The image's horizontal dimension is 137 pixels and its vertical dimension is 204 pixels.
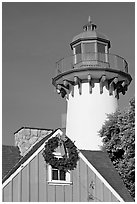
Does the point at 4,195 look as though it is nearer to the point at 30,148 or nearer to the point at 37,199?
the point at 37,199

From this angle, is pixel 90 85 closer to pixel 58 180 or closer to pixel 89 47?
pixel 89 47

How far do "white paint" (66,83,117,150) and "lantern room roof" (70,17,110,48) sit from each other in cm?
257

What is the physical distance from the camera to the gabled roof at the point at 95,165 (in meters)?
15.8

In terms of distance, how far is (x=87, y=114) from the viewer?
27359 mm

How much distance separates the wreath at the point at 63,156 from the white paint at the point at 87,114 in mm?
10510

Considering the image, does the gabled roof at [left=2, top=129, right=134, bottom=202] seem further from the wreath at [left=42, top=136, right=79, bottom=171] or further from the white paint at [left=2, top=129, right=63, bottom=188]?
the wreath at [left=42, top=136, right=79, bottom=171]

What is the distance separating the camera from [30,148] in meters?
17.2

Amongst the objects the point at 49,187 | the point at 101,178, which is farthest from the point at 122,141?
the point at 49,187

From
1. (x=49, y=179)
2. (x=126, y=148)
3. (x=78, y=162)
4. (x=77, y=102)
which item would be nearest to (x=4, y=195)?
(x=49, y=179)

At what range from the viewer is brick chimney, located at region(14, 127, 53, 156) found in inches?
693

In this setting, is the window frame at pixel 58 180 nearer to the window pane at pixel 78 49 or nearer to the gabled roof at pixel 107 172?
the gabled roof at pixel 107 172

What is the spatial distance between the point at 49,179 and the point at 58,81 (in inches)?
547

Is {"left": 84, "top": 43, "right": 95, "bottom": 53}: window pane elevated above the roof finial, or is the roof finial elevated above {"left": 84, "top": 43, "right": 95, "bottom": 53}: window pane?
the roof finial

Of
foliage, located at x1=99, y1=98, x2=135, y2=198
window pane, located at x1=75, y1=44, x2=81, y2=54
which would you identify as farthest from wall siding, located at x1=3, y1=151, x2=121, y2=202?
window pane, located at x1=75, y1=44, x2=81, y2=54
